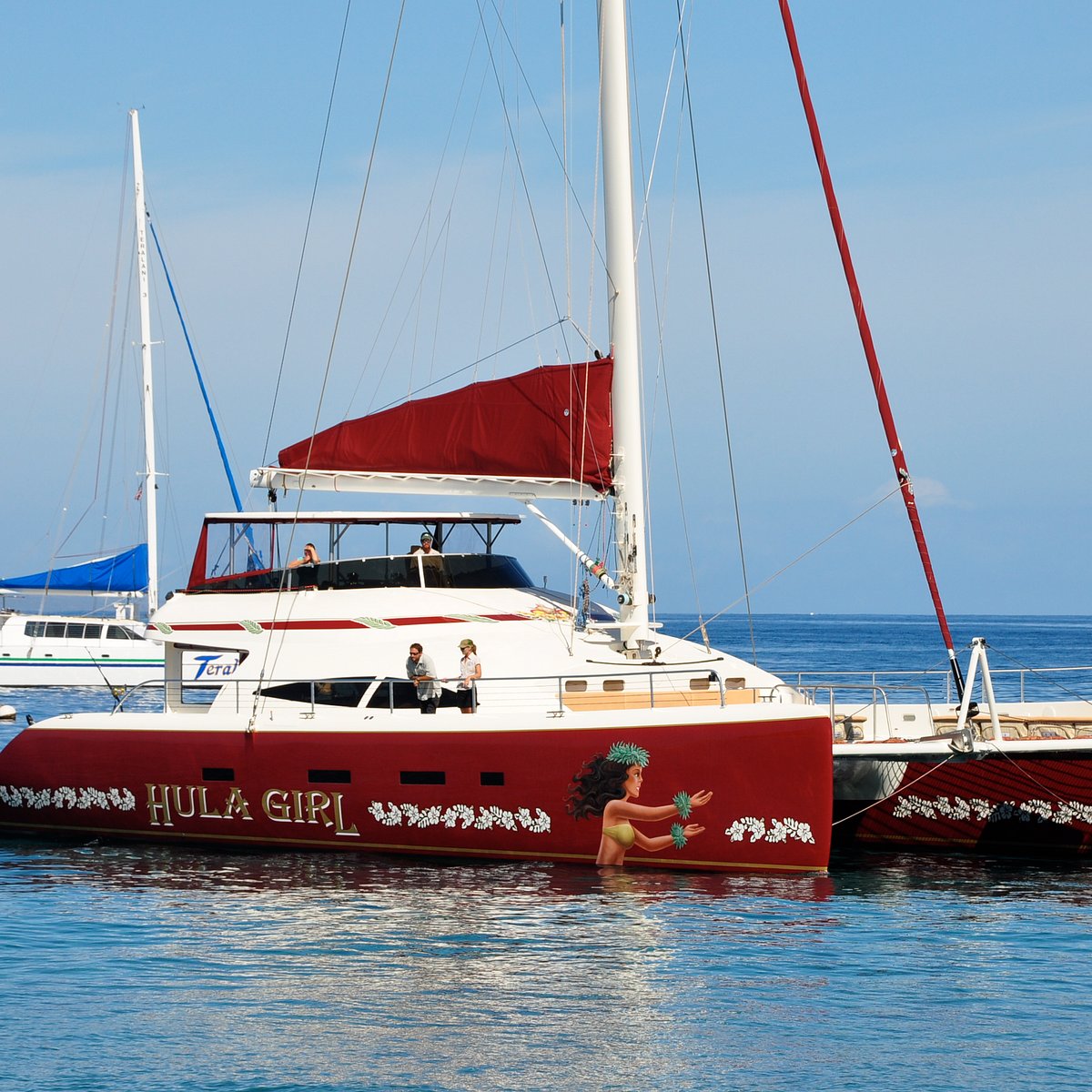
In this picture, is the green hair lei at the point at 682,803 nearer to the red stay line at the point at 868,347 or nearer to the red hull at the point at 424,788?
the red hull at the point at 424,788

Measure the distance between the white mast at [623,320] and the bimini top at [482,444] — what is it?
20cm

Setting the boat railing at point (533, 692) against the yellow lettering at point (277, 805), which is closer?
the boat railing at point (533, 692)

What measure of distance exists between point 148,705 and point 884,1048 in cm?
3145

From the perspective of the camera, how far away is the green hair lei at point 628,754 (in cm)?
1505

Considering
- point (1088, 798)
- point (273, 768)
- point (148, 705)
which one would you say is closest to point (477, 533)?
point (273, 768)

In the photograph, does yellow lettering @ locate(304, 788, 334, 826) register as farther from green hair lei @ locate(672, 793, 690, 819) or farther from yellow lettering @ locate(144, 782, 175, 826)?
green hair lei @ locate(672, 793, 690, 819)

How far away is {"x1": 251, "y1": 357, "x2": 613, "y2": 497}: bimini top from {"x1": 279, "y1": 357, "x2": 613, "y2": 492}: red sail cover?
1cm

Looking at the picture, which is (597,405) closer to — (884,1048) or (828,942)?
(828,942)

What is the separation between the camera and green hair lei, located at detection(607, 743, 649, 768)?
15047mm

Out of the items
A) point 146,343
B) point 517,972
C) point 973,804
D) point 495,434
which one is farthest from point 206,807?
point 146,343

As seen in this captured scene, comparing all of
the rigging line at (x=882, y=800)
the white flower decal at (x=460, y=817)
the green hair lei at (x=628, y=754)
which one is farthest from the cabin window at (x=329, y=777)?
the rigging line at (x=882, y=800)

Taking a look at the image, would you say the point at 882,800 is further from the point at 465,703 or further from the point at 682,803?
the point at 465,703

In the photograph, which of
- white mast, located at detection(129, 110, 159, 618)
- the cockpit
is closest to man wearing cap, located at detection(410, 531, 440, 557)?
the cockpit

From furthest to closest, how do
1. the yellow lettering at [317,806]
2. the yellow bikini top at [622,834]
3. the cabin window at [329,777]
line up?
the yellow lettering at [317,806] → the cabin window at [329,777] → the yellow bikini top at [622,834]
